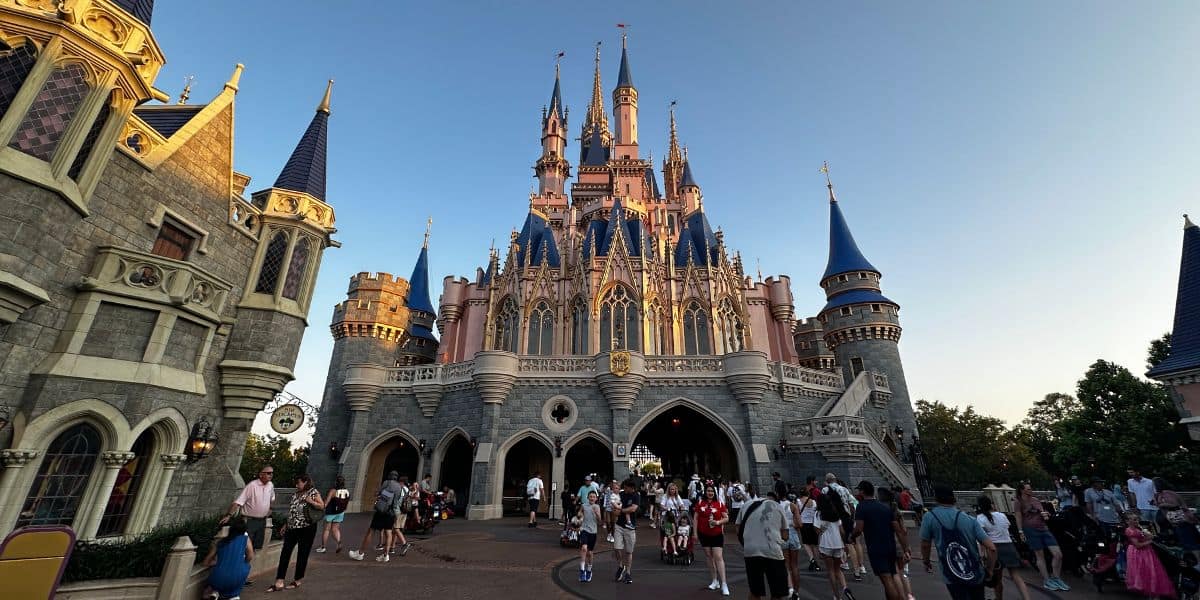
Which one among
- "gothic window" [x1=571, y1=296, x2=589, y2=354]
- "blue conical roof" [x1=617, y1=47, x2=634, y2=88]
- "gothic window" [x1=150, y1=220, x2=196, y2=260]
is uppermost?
"blue conical roof" [x1=617, y1=47, x2=634, y2=88]

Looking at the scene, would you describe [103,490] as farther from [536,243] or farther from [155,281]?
[536,243]

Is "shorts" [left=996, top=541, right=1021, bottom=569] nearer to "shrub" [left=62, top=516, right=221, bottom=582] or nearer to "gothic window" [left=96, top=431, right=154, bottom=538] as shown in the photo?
"shrub" [left=62, top=516, right=221, bottom=582]

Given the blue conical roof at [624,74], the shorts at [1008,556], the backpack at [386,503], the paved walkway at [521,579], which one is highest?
the blue conical roof at [624,74]

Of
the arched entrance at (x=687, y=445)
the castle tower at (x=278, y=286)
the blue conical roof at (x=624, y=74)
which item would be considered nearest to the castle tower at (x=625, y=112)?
the blue conical roof at (x=624, y=74)

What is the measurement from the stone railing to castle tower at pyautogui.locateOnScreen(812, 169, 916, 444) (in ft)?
79.8

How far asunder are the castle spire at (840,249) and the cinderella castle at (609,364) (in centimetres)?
13

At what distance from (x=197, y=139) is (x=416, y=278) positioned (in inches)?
939

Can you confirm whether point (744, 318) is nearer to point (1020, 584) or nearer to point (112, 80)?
point (1020, 584)

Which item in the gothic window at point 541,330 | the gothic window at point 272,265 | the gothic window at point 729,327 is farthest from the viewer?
the gothic window at point 729,327

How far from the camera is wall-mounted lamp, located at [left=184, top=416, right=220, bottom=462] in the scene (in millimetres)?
9469

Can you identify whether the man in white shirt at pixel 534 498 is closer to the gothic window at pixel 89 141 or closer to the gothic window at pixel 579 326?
the gothic window at pixel 579 326

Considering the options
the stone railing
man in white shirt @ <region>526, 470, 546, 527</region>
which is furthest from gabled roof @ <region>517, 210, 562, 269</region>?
the stone railing

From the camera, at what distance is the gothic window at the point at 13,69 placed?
23.3ft

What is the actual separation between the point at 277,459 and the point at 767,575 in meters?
48.7
